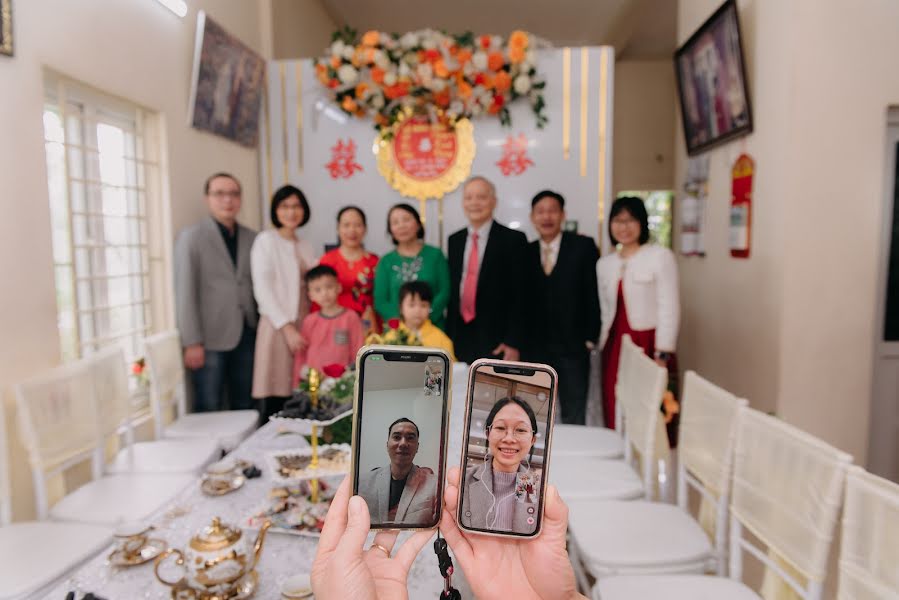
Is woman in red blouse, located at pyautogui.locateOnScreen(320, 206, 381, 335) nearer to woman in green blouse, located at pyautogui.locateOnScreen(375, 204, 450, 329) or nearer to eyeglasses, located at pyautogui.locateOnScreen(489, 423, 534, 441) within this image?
woman in green blouse, located at pyautogui.locateOnScreen(375, 204, 450, 329)

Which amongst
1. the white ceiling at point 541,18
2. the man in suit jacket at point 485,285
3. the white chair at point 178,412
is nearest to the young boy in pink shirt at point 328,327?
the white chair at point 178,412

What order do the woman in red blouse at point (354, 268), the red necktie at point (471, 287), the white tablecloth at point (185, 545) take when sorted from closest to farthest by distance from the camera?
the white tablecloth at point (185, 545) < the woman in red blouse at point (354, 268) < the red necktie at point (471, 287)

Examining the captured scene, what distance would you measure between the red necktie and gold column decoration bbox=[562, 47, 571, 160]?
4.01 feet

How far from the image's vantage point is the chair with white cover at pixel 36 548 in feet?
5.32

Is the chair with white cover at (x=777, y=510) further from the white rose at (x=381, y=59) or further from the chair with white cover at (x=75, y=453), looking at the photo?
the white rose at (x=381, y=59)

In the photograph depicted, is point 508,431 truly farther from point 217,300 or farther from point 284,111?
point 284,111

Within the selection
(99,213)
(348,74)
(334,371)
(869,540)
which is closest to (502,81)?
(348,74)

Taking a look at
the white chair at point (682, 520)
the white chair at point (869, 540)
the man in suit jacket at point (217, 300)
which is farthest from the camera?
the man in suit jacket at point (217, 300)

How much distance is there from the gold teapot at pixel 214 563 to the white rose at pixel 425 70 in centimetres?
343

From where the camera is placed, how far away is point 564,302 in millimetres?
3516

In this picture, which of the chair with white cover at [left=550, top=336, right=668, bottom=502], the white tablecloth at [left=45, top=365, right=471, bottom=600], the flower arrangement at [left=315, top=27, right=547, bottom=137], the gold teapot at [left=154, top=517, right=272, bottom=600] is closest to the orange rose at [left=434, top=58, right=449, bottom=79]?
the flower arrangement at [left=315, top=27, right=547, bottom=137]

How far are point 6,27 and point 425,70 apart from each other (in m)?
2.38

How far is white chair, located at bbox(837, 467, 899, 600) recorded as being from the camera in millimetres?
1095

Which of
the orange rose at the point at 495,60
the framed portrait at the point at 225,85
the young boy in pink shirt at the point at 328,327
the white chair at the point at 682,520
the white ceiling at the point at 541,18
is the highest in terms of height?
the white ceiling at the point at 541,18
